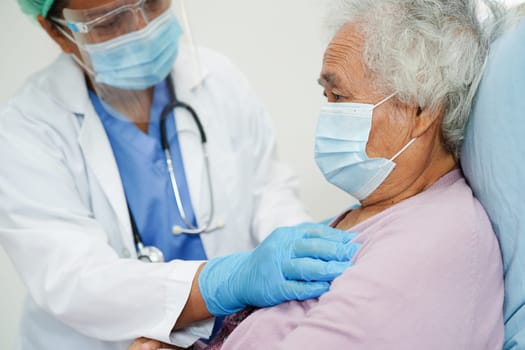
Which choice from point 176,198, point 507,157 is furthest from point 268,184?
point 507,157

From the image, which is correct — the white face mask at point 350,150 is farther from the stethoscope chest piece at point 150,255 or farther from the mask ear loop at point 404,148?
the stethoscope chest piece at point 150,255

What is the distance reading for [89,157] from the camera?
1.33m

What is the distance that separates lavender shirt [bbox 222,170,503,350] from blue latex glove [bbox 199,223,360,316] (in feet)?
0.17

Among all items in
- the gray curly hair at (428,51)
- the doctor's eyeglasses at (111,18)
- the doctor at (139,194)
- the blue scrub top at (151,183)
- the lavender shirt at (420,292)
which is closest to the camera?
the lavender shirt at (420,292)

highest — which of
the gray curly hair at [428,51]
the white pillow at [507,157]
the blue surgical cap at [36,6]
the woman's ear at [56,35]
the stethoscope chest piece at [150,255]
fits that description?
the blue surgical cap at [36,6]

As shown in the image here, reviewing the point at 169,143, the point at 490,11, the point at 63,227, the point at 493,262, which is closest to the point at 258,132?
the point at 169,143

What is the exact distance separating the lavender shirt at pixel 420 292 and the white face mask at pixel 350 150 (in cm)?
13

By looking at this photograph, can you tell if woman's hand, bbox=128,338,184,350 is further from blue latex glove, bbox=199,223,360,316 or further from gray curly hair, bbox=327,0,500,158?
gray curly hair, bbox=327,0,500,158

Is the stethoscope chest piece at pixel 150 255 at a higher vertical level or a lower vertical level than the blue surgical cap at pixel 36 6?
lower

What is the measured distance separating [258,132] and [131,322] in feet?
2.41

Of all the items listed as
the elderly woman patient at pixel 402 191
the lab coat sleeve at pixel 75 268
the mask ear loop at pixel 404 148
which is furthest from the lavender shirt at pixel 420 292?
the lab coat sleeve at pixel 75 268

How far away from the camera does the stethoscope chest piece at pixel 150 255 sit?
129cm

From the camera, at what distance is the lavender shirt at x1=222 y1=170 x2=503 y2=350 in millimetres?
815

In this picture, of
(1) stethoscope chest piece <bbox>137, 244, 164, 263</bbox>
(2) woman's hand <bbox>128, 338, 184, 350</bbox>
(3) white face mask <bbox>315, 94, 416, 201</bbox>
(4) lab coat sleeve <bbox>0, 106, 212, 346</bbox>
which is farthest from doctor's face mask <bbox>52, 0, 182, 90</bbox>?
(2) woman's hand <bbox>128, 338, 184, 350</bbox>
